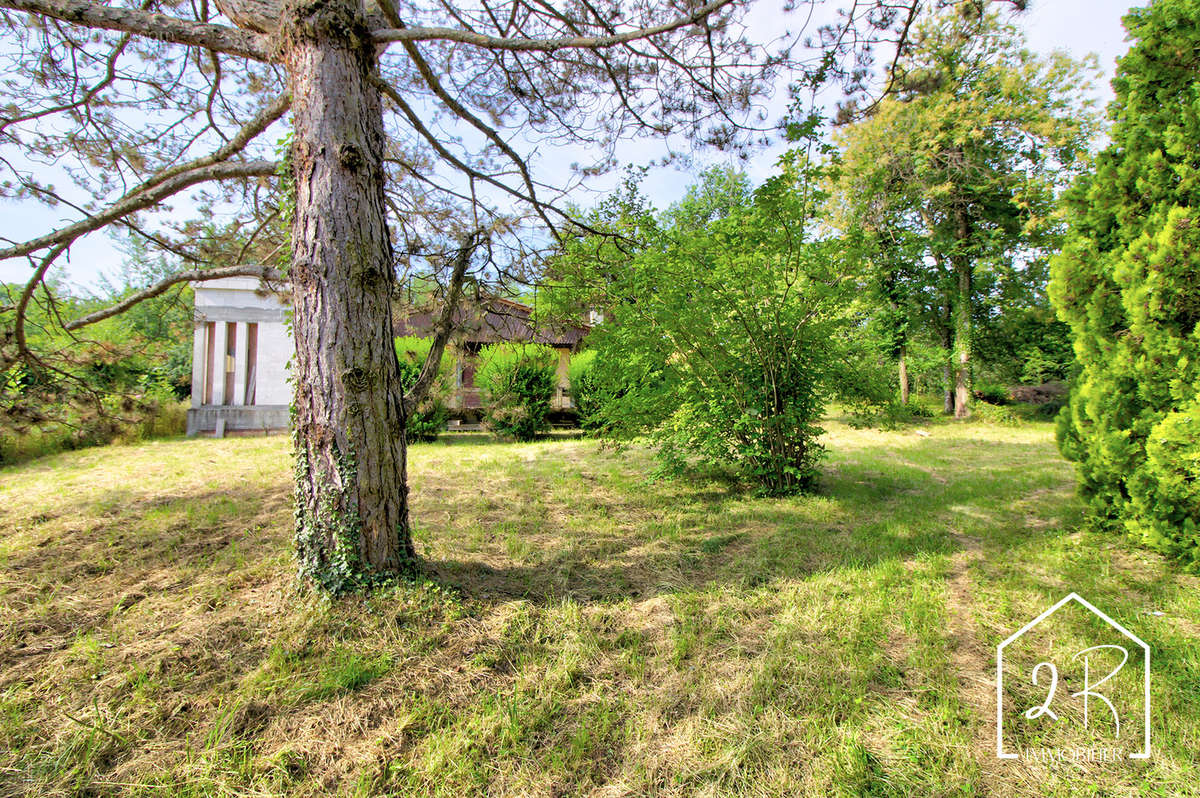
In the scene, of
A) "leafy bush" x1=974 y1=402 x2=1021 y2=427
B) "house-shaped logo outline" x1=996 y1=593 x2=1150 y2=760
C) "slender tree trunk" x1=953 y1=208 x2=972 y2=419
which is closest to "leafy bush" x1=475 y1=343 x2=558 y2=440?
"house-shaped logo outline" x1=996 y1=593 x2=1150 y2=760

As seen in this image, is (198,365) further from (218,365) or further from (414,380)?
(414,380)

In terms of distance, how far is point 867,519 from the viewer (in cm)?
438

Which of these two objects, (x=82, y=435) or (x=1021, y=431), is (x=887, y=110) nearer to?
(x=1021, y=431)

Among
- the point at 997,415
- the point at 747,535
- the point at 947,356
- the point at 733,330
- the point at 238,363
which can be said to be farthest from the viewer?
the point at 947,356

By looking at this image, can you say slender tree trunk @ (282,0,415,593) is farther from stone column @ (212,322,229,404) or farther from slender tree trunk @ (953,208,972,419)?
slender tree trunk @ (953,208,972,419)

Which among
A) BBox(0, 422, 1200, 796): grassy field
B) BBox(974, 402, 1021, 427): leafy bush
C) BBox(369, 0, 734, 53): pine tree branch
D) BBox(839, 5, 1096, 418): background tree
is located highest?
BBox(839, 5, 1096, 418): background tree

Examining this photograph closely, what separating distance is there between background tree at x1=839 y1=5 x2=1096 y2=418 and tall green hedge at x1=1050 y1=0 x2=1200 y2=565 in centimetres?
978

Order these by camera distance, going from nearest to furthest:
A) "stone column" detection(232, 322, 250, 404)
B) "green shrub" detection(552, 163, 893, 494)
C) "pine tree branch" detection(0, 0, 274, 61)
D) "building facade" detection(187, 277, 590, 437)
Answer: "pine tree branch" detection(0, 0, 274, 61), "green shrub" detection(552, 163, 893, 494), "building facade" detection(187, 277, 590, 437), "stone column" detection(232, 322, 250, 404)

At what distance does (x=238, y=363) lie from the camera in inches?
472

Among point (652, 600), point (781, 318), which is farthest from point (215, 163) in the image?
point (781, 318)

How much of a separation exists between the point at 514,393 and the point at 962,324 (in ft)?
48.8

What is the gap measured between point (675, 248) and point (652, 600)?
3305mm

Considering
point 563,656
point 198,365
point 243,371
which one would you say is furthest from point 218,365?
point 563,656

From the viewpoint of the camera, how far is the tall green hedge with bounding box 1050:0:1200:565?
9.87 ft
